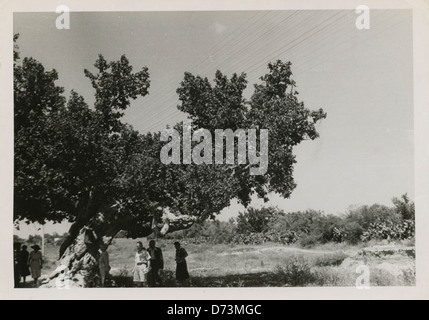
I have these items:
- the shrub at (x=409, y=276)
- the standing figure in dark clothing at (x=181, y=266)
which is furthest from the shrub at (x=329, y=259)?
the standing figure in dark clothing at (x=181, y=266)

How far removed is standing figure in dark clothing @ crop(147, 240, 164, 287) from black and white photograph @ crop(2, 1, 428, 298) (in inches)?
0.8

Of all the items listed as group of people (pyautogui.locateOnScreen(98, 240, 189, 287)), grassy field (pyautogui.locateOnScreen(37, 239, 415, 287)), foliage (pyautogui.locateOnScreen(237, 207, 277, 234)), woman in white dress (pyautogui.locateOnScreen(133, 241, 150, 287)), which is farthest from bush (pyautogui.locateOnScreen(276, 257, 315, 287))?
woman in white dress (pyautogui.locateOnScreen(133, 241, 150, 287))

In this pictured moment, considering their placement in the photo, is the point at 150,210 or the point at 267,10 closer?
the point at 267,10

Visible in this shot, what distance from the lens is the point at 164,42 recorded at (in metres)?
7.86

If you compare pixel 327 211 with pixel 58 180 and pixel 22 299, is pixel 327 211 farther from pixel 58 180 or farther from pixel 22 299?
pixel 22 299

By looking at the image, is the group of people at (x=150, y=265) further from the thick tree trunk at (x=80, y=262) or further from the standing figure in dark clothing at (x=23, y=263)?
the standing figure in dark clothing at (x=23, y=263)

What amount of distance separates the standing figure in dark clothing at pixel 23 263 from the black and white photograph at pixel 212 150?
0.02m

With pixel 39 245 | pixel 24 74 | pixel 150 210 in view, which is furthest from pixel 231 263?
pixel 24 74

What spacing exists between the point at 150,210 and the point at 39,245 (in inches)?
68.0

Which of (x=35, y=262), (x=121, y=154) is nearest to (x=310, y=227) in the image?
(x=121, y=154)

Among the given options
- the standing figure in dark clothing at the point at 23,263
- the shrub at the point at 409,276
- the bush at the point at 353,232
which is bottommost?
the shrub at the point at 409,276

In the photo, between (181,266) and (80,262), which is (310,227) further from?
(80,262)

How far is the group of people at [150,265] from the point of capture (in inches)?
310

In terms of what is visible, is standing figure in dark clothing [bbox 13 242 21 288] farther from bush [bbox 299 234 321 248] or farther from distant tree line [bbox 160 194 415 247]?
bush [bbox 299 234 321 248]
